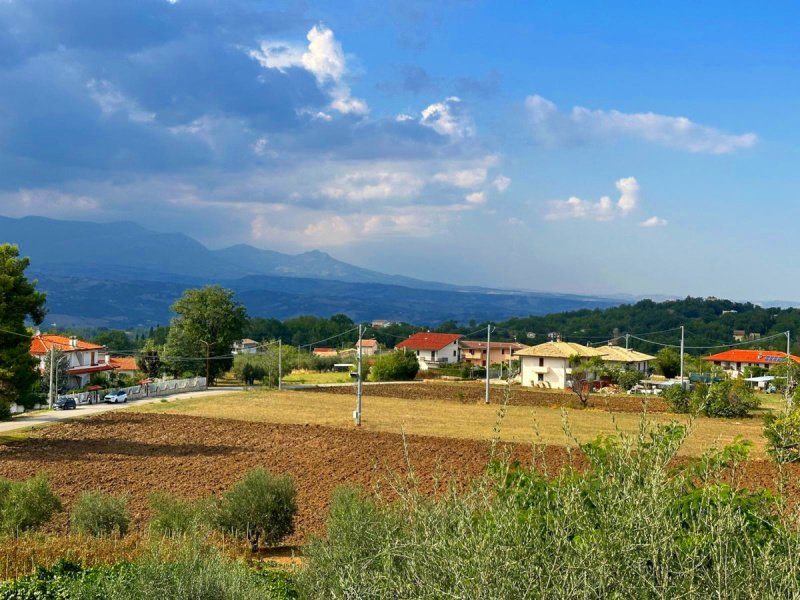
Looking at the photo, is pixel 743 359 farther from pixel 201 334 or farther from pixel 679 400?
pixel 201 334

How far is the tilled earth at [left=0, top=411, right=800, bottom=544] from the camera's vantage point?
2038 centimetres

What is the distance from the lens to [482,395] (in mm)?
56750

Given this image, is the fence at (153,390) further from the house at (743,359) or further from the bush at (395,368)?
the house at (743,359)

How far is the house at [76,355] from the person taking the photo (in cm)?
5969

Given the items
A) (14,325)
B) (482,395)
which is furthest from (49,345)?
(14,325)

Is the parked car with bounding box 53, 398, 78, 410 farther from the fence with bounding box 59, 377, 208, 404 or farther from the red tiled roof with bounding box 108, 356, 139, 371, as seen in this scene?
the red tiled roof with bounding box 108, 356, 139, 371

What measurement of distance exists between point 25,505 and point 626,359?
219ft

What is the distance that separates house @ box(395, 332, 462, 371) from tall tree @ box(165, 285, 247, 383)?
3155cm

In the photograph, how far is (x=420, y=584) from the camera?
185 inches

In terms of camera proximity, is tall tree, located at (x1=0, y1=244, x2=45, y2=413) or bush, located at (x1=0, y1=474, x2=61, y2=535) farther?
tall tree, located at (x1=0, y1=244, x2=45, y2=413)

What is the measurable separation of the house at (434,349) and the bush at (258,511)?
263ft

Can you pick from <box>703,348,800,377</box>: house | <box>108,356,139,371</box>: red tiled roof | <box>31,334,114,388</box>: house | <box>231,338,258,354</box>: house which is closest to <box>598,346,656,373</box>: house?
<box>703,348,800,377</box>: house

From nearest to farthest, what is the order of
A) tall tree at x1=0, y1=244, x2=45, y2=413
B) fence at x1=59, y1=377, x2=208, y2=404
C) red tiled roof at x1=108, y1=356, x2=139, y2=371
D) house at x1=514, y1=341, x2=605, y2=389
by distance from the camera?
tall tree at x1=0, y1=244, x2=45, y2=413, fence at x1=59, y1=377, x2=208, y2=404, house at x1=514, y1=341, x2=605, y2=389, red tiled roof at x1=108, y1=356, x2=139, y2=371

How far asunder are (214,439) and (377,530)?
26.3 meters
